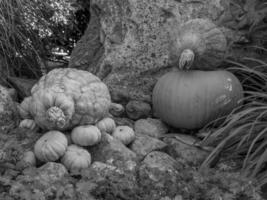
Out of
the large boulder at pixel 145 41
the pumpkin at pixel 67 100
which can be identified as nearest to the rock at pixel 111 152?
the pumpkin at pixel 67 100

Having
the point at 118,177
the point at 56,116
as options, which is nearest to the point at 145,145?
the point at 56,116

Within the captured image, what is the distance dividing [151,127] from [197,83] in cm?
53

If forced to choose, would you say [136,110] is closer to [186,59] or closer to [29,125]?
[186,59]

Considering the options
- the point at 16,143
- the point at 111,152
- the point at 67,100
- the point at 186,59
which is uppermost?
the point at 186,59

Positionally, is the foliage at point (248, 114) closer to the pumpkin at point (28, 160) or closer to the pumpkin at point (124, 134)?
the pumpkin at point (124, 134)

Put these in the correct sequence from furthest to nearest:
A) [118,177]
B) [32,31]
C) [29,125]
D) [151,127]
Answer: [32,31] < [151,127] < [29,125] < [118,177]

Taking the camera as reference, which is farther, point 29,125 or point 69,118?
point 29,125

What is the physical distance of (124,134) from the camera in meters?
3.53

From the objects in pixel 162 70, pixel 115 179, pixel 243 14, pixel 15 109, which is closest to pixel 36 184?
pixel 115 179

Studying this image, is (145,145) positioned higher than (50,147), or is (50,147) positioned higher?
(50,147)

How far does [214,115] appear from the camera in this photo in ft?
12.5

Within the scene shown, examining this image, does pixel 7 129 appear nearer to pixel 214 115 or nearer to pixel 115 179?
pixel 115 179

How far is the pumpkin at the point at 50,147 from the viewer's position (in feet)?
10.3

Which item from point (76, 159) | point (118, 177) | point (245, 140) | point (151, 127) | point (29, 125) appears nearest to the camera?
point (118, 177)
